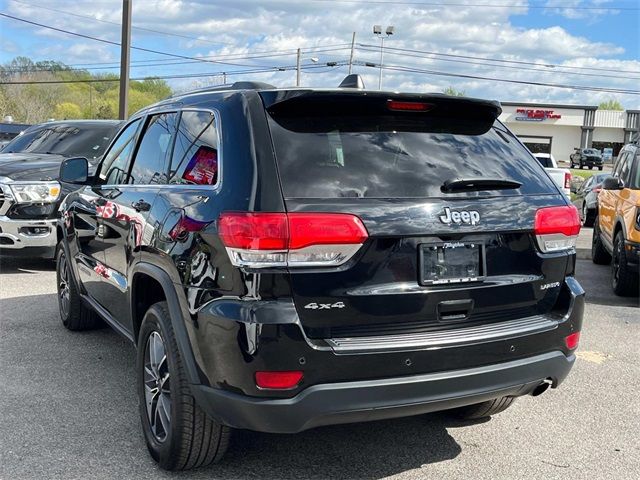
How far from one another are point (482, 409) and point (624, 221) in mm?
4451

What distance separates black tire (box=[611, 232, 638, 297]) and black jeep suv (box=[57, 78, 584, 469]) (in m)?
4.57

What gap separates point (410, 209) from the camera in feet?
9.79

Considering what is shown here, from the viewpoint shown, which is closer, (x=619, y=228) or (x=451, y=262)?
(x=451, y=262)

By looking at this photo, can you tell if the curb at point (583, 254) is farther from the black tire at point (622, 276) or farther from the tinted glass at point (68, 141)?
the tinted glass at point (68, 141)

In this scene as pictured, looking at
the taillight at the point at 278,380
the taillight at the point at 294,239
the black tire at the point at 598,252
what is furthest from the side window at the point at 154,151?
the black tire at the point at 598,252

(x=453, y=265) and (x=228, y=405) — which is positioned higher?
(x=453, y=265)

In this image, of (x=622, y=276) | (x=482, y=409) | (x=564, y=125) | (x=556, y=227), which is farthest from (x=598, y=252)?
(x=564, y=125)

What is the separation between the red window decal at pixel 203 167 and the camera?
3203 mm

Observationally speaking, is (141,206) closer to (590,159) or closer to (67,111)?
(590,159)

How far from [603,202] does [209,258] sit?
7.73 metres

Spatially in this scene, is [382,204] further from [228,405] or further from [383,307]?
[228,405]

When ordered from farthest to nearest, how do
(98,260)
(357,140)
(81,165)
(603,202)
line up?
(603,202), (81,165), (98,260), (357,140)

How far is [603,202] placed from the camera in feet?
30.7

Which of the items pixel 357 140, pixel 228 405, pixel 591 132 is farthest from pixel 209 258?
pixel 591 132
